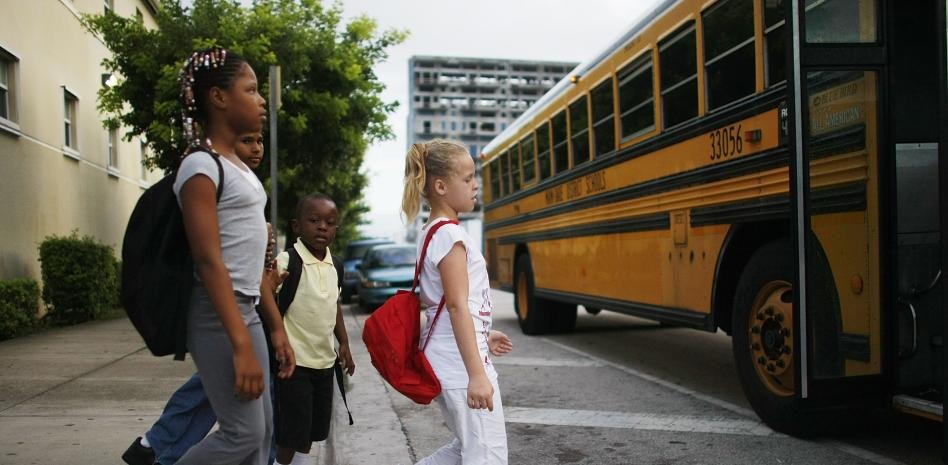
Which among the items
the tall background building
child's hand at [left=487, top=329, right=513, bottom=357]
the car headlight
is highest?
the tall background building

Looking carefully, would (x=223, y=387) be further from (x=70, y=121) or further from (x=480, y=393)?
(x=70, y=121)

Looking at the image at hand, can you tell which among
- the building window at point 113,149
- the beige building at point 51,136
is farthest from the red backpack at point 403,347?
the building window at point 113,149

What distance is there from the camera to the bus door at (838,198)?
443 cm

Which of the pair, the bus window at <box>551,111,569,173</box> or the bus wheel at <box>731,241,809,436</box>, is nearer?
the bus wheel at <box>731,241,809,436</box>

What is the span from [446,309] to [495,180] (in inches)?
436

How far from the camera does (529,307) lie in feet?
36.2

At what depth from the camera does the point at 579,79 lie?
900cm

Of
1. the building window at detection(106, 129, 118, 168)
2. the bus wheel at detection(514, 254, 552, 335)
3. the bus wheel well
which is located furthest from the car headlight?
the bus wheel well

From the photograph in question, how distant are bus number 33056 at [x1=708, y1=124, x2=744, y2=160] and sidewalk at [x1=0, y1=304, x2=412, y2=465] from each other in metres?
2.72

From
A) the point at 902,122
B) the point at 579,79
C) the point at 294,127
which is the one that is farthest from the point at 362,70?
the point at 902,122

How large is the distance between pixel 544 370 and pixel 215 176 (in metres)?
6.02

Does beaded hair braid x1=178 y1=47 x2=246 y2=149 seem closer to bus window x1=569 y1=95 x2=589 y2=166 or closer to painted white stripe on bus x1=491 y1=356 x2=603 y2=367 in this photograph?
painted white stripe on bus x1=491 y1=356 x2=603 y2=367

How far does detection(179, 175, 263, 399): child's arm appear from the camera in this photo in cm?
230

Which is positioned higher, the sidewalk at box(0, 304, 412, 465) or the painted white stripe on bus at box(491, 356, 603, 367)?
the sidewalk at box(0, 304, 412, 465)
